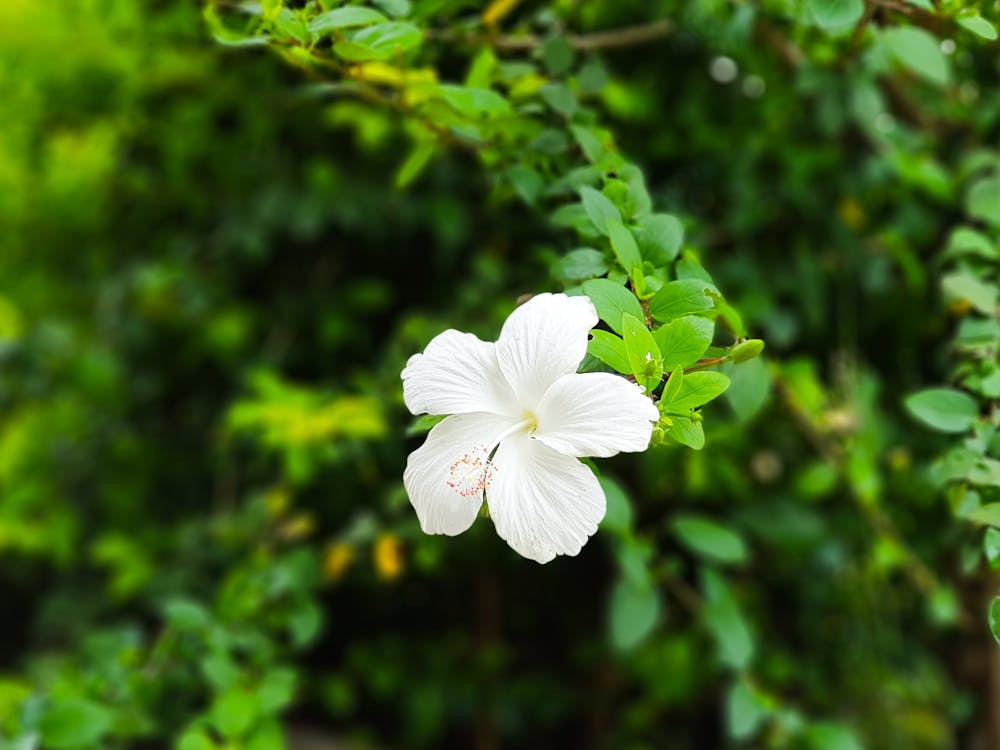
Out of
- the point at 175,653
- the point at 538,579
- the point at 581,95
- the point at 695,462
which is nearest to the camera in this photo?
the point at 581,95

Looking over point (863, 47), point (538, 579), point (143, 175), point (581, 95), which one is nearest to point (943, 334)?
point (863, 47)

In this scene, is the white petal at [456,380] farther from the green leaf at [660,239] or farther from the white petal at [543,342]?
the green leaf at [660,239]

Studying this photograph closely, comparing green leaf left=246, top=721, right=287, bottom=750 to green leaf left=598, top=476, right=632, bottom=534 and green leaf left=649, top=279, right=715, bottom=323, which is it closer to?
green leaf left=598, top=476, right=632, bottom=534

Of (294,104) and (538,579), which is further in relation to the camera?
(538,579)

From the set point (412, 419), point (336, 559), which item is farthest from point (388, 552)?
point (412, 419)

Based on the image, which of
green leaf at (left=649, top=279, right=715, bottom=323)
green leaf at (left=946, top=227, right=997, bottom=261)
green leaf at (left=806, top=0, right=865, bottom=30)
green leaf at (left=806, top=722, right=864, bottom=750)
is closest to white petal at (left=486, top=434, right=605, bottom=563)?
green leaf at (left=649, top=279, right=715, bottom=323)

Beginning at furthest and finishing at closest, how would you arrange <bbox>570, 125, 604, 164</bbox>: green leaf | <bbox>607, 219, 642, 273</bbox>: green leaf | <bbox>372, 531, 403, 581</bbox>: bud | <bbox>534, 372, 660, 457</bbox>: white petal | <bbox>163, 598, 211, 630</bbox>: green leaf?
1. <bbox>372, 531, 403, 581</bbox>: bud
2. <bbox>163, 598, 211, 630</bbox>: green leaf
3. <bbox>570, 125, 604, 164</bbox>: green leaf
4. <bbox>607, 219, 642, 273</bbox>: green leaf
5. <bbox>534, 372, 660, 457</bbox>: white petal

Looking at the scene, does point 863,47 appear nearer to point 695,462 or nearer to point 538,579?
point 695,462
